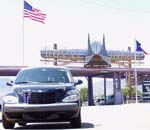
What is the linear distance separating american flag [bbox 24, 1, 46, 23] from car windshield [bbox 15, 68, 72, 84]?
3114 cm

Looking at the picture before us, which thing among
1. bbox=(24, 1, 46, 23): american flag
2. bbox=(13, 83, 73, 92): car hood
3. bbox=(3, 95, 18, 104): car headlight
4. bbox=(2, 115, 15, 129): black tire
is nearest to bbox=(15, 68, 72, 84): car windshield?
bbox=(13, 83, 73, 92): car hood

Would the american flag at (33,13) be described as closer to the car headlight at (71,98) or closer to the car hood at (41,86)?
the car hood at (41,86)

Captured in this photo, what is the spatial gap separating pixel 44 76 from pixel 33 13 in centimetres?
3376

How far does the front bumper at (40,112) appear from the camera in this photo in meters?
13.0

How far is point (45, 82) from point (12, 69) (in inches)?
1973

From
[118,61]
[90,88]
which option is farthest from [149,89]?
[118,61]

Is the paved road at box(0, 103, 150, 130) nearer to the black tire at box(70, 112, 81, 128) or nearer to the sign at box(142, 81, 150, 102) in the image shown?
the black tire at box(70, 112, 81, 128)

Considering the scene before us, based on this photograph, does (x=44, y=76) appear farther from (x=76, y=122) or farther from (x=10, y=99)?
(x=76, y=122)

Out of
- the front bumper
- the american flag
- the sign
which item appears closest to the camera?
the front bumper

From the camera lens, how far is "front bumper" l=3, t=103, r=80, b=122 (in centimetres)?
1296

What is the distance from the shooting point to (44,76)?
14625 mm

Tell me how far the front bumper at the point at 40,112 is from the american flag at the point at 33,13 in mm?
33111

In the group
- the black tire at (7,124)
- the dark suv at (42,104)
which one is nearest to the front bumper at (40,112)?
the dark suv at (42,104)

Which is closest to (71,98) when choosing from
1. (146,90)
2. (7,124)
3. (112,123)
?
(7,124)
